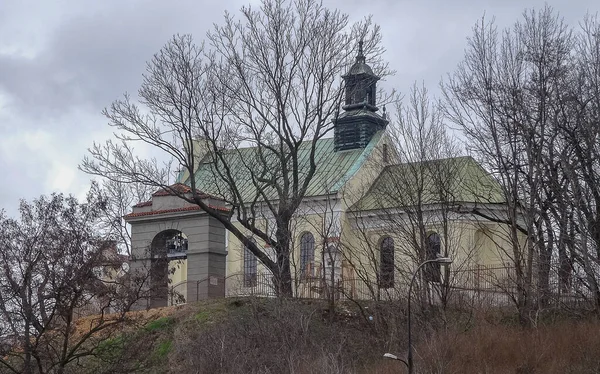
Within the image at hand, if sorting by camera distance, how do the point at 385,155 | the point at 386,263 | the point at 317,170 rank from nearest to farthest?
the point at 386,263 < the point at 385,155 < the point at 317,170

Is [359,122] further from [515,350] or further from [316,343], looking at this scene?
[515,350]

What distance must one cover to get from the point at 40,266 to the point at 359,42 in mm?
15546

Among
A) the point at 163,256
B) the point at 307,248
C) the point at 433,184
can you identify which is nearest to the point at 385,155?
the point at 433,184

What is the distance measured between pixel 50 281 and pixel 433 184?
16431 millimetres

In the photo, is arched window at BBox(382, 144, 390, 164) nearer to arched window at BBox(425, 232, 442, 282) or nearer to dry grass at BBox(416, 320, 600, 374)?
arched window at BBox(425, 232, 442, 282)

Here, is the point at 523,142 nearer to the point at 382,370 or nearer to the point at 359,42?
the point at 359,42

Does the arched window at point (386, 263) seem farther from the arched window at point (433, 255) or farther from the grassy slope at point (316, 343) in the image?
the grassy slope at point (316, 343)

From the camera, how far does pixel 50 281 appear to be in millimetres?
30391

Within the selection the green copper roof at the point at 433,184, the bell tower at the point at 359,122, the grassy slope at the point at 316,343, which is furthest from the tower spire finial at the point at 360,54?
the bell tower at the point at 359,122

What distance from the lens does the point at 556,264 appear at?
113ft

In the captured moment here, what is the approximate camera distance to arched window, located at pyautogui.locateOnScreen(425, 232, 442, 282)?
36381 mm

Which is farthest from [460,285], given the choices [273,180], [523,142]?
[273,180]

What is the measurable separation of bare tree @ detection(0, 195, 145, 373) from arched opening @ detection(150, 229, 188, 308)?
321cm

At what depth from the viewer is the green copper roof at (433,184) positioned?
39.4 m
